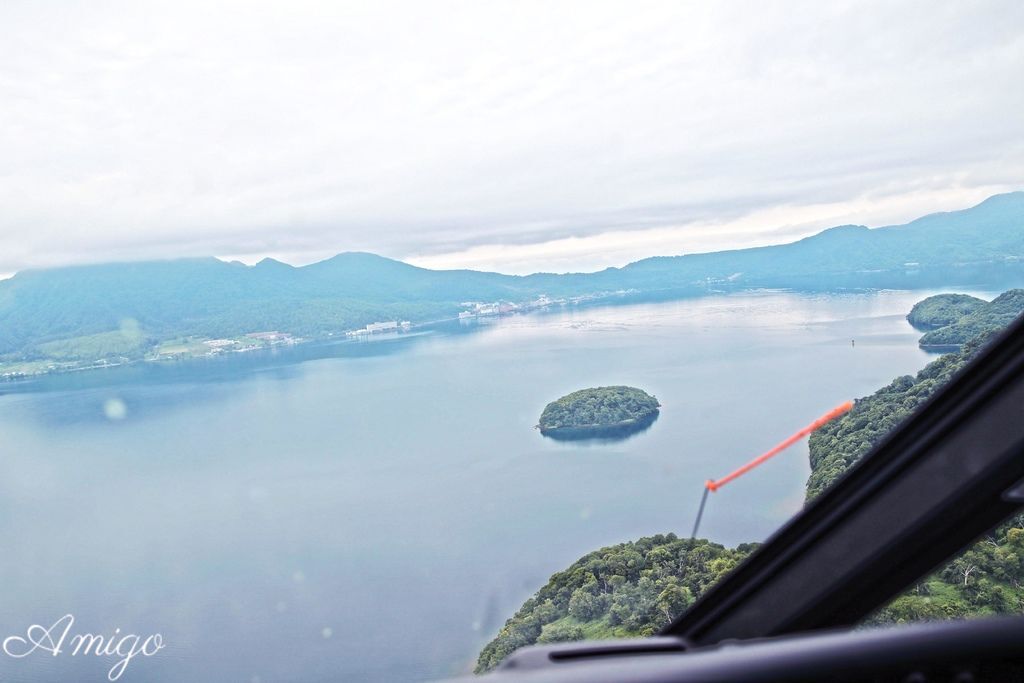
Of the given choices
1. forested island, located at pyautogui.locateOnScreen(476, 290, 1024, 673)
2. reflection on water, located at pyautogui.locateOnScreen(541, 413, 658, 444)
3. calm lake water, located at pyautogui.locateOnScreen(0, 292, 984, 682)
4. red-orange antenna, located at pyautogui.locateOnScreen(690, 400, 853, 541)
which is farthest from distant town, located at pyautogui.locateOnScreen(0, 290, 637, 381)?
red-orange antenna, located at pyautogui.locateOnScreen(690, 400, 853, 541)

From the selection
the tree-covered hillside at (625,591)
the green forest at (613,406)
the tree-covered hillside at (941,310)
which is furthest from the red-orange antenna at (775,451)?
the green forest at (613,406)

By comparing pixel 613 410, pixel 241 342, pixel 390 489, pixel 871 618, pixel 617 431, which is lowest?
pixel 390 489

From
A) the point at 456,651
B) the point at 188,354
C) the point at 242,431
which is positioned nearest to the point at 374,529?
the point at 456,651

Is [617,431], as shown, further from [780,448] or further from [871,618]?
[871,618]

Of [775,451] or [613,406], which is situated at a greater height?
[775,451]

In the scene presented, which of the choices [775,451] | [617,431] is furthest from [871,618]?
[617,431]

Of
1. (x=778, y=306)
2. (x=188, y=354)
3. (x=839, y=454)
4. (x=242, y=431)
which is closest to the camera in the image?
(x=839, y=454)

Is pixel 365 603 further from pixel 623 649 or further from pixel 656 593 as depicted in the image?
pixel 623 649

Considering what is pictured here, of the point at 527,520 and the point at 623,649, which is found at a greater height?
the point at 623,649
